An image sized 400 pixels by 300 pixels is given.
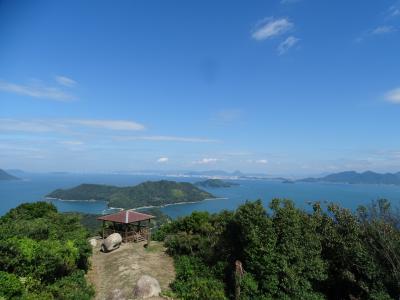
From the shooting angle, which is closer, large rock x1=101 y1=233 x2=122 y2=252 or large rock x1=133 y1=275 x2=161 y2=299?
large rock x1=133 y1=275 x2=161 y2=299

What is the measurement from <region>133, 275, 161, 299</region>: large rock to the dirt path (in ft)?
1.01

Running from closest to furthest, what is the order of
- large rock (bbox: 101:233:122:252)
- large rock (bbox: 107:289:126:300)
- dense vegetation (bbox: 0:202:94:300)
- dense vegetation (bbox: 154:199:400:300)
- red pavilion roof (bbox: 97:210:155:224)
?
dense vegetation (bbox: 0:202:94:300)
dense vegetation (bbox: 154:199:400:300)
large rock (bbox: 107:289:126:300)
large rock (bbox: 101:233:122:252)
red pavilion roof (bbox: 97:210:155:224)

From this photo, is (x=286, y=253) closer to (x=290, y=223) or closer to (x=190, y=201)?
(x=290, y=223)

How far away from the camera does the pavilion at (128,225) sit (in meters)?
22.6

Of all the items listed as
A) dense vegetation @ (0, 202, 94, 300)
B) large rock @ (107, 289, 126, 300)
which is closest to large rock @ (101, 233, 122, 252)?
dense vegetation @ (0, 202, 94, 300)

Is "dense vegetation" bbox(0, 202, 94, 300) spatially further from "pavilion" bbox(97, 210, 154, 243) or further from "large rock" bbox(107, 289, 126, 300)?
"pavilion" bbox(97, 210, 154, 243)

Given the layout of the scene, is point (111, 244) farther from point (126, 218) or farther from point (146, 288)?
point (146, 288)

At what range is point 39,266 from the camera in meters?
12.4

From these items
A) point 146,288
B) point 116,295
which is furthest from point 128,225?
point 146,288

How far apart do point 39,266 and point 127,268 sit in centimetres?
467

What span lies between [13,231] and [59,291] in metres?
4.13

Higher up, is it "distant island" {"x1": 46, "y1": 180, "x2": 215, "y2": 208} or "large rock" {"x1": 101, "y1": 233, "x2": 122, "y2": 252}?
"large rock" {"x1": 101, "y1": 233, "x2": 122, "y2": 252}

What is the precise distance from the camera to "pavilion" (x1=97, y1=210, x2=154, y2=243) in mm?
22589

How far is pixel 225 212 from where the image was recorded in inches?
794
